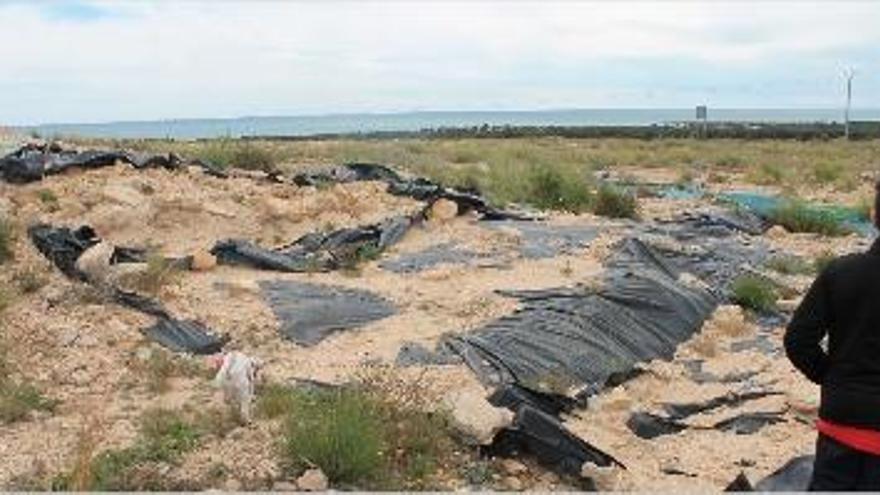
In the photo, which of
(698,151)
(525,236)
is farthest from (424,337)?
(698,151)

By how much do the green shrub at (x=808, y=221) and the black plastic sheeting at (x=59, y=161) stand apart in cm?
805

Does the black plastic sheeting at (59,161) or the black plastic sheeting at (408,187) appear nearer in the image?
the black plastic sheeting at (59,161)

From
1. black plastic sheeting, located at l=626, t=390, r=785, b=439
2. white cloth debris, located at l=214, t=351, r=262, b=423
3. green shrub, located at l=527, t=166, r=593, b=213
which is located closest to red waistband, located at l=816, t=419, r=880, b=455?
black plastic sheeting, located at l=626, t=390, r=785, b=439

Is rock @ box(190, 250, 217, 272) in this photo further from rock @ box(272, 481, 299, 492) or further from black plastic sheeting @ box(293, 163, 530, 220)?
rock @ box(272, 481, 299, 492)

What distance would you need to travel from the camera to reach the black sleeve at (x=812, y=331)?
13.8 ft

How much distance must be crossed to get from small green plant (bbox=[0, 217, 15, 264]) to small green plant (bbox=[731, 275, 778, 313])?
Result: 6717 mm

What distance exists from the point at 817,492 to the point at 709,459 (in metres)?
3.32

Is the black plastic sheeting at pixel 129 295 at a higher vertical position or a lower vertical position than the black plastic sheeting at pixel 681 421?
higher

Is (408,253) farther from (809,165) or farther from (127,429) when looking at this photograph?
(809,165)

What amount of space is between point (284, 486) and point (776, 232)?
12389 mm

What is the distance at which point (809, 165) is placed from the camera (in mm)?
35938

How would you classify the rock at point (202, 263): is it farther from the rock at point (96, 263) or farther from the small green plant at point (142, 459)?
the small green plant at point (142, 459)

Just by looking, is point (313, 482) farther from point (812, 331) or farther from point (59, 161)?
point (59, 161)

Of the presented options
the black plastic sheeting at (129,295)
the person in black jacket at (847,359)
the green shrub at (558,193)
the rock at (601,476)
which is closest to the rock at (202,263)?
the black plastic sheeting at (129,295)
